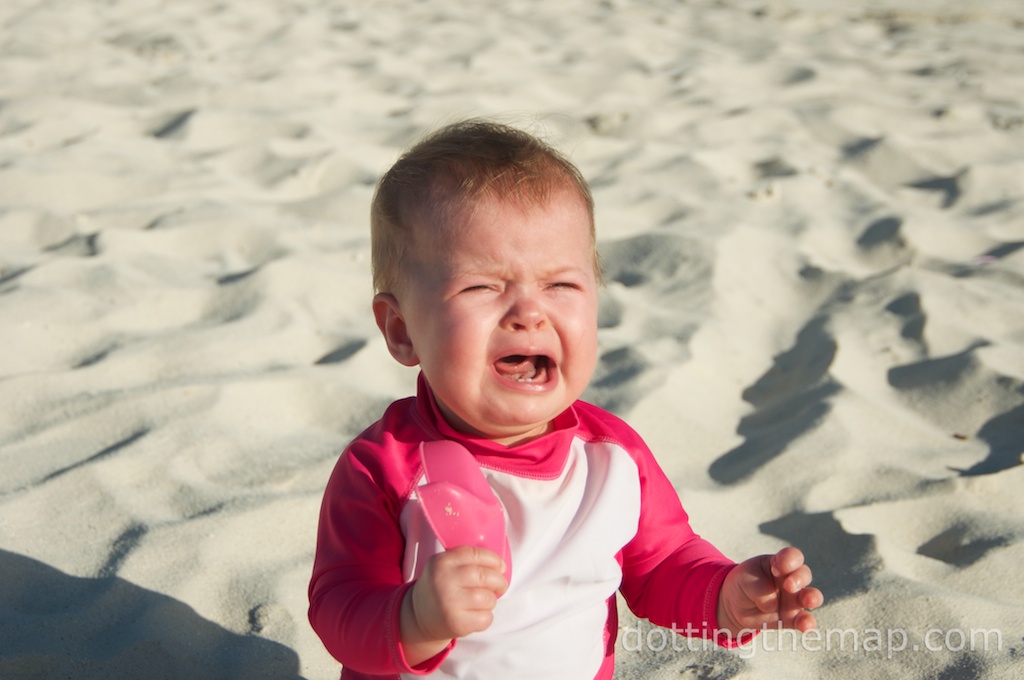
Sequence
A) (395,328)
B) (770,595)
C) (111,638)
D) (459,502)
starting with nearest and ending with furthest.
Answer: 1. (459,502)
2. (770,595)
3. (395,328)
4. (111,638)

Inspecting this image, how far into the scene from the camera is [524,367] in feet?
4.80

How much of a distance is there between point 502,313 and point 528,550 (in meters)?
0.32

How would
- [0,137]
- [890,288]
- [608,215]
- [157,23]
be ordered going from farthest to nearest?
[157,23] < [0,137] < [608,215] < [890,288]

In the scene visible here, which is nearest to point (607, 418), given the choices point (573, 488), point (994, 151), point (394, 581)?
point (573, 488)

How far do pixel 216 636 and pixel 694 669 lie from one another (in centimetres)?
83

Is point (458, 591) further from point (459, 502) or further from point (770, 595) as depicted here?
point (770, 595)

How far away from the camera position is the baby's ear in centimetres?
155

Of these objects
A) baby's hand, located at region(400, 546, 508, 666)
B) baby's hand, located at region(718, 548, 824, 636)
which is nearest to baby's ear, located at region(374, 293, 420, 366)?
baby's hand, located at region(400, 546, 508, 666)

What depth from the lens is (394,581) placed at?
139cm

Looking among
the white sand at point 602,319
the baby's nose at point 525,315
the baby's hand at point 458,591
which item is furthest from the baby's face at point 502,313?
the white sand at point 602,319

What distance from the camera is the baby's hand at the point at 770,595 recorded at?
1.37 metres

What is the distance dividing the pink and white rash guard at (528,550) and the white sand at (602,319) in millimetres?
349

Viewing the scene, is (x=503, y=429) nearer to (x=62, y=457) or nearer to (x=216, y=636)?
(x=216, y=636)

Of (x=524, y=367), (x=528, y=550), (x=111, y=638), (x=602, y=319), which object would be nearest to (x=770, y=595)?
(x=528, y=550)
